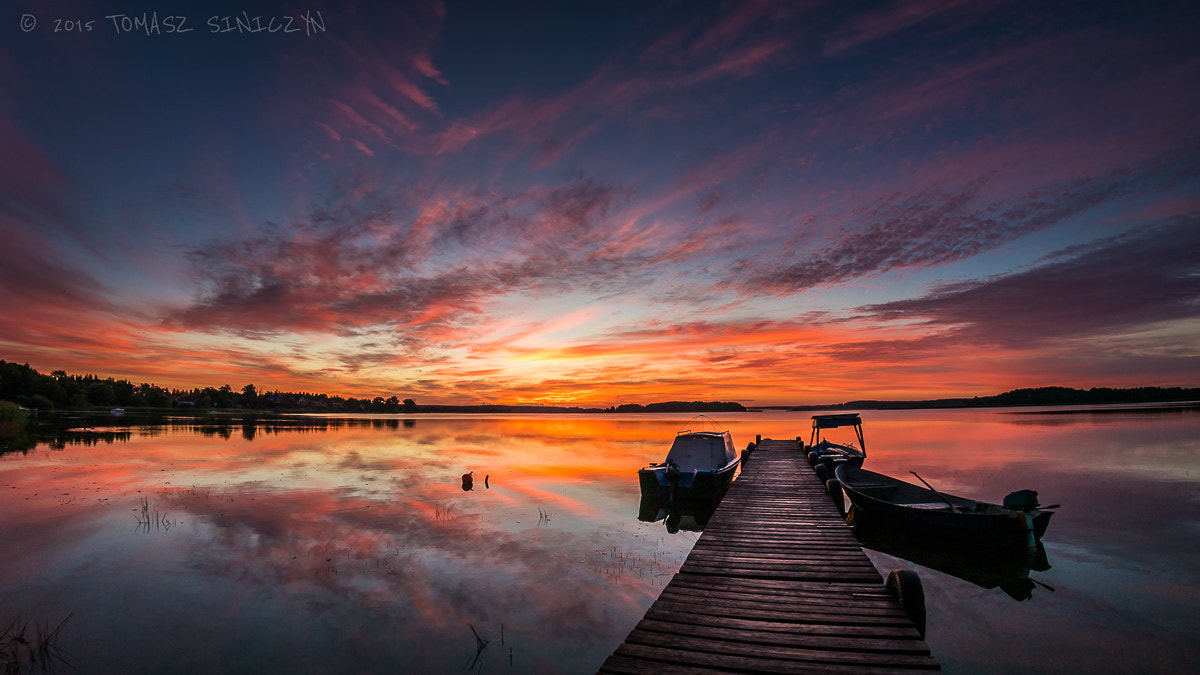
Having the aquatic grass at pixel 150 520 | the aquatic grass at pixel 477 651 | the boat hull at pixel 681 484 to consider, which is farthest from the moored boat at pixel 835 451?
the aquatic grass at pixel 150 520

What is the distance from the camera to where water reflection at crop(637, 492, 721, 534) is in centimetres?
1850

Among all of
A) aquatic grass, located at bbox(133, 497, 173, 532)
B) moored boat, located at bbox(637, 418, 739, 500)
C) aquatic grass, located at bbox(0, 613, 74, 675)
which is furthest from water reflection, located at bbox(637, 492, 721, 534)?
aquatic grass, located at bbox(133, 497, 173, 532)

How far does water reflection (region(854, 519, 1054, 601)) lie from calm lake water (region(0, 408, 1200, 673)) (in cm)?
36

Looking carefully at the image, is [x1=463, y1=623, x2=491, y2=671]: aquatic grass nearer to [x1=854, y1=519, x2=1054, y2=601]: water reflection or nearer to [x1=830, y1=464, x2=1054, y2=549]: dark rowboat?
[x1=854, y1=519, x2=1054, y2=601]: water reflection

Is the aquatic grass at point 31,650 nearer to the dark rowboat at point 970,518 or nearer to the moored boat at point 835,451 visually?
the dark rowboat at point 970,518

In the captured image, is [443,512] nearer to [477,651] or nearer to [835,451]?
[477,651]

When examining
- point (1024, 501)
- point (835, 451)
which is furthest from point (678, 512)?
point (835, 451)

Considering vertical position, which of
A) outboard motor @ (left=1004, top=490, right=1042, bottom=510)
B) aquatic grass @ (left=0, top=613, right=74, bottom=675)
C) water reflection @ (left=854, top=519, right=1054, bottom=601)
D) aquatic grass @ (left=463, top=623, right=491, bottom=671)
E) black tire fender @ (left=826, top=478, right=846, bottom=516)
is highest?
outboard motor @ (left=1004, top=490, right=1042, bottom=510)

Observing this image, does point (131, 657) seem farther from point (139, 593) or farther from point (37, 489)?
point (37, 489)

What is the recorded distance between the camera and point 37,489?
20.9 metres

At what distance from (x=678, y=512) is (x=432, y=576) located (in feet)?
37.4

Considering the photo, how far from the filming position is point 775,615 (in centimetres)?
735

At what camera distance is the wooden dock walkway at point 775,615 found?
236 inches

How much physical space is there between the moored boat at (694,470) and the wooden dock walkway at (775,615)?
26.9ft
